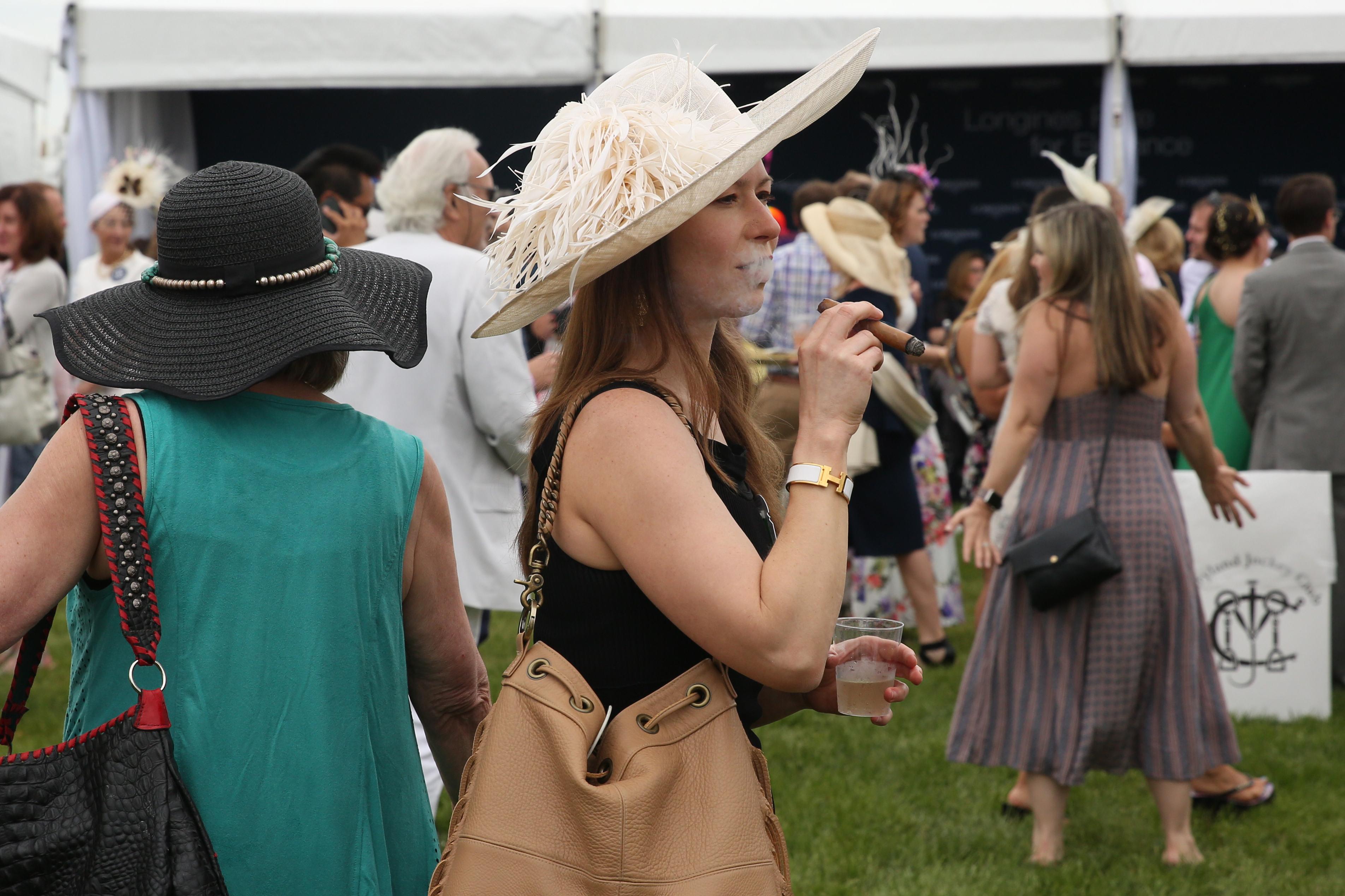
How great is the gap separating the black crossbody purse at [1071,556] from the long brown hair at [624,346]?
2248 millimetres

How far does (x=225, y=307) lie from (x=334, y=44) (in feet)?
24.9

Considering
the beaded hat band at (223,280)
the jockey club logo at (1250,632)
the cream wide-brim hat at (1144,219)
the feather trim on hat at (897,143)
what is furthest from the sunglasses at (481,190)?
the feather trim on hat at (897,143)

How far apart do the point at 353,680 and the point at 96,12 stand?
8.20 meters

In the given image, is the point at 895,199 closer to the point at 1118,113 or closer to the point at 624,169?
the point at 1118,113

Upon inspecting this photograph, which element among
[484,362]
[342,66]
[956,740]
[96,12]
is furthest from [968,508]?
[96,12]

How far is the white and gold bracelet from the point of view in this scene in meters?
1.60

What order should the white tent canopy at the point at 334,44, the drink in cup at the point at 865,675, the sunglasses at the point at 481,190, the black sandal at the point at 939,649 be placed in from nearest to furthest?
1. the drink in cup at the point at 865,675
2. the sunglasses at the point at 481,190
3. the black sandal at the point at 939,649
4. the white tent canopy at the point at 334,44

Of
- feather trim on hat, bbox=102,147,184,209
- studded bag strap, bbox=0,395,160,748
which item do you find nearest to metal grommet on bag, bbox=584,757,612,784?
studded bag strap, bbox=0,395,160,748

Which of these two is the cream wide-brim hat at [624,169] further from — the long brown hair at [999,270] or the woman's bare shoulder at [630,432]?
the long brown hair at [999,270]

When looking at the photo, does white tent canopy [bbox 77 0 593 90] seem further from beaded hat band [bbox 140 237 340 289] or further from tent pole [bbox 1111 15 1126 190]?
beaded hat band [bbox 140 237 340 289]

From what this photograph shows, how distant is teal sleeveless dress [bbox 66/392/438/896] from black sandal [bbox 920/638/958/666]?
191 inches

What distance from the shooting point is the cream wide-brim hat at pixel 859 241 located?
6.09 metres

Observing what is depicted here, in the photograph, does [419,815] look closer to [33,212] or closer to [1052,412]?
[1052,412]

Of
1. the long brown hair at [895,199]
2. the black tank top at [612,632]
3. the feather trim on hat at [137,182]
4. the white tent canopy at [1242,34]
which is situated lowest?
the black tank top at [612,632]
